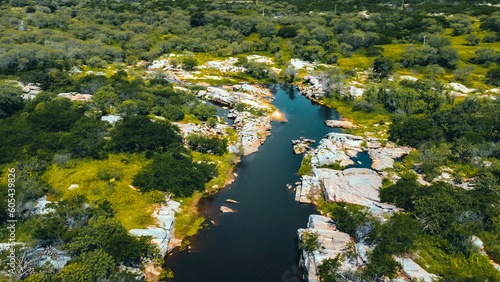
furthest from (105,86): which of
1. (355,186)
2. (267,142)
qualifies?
(355,186)

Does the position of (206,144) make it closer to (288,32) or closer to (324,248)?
(324,248)

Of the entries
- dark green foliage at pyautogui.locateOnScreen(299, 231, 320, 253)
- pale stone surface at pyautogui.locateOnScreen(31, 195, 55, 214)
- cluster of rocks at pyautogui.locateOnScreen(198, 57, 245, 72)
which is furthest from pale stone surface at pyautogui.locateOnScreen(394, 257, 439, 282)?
cluster of rocks at pyautogui.locateOnScreen(198, 57, 245, 72)

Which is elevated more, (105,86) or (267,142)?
(105,86)

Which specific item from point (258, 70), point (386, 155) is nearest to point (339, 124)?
point (386, 155)

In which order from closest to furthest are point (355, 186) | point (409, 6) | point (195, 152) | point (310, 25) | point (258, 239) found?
point (258, 239)
point (355, 186)
point (195, 152)
point (310, 25)
point (409, 6)

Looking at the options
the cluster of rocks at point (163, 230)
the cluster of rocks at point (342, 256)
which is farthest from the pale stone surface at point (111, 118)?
the cluster of rocks at point (342, 256)

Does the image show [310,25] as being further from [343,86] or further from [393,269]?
[393,269]
